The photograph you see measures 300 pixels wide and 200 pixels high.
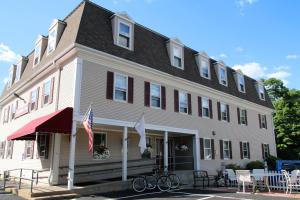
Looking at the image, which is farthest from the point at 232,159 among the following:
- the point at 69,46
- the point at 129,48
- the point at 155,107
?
the point at 69,46

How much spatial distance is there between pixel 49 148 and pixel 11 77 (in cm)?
1218

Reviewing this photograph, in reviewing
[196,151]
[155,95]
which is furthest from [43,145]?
[196,151]

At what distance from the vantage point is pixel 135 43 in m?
18.2

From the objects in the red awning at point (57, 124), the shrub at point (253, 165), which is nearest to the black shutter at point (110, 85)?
the red awning at point (57, 124)

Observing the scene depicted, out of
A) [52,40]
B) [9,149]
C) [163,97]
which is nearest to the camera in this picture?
[52,40]

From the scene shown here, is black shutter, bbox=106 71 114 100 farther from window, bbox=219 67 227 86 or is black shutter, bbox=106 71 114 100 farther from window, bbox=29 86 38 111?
window, bbox=219 67 227 86

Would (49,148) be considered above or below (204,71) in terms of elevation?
below

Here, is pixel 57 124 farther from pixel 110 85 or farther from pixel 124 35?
pixel 124 35

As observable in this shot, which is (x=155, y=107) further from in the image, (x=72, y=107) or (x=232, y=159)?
(x=232, y=159)

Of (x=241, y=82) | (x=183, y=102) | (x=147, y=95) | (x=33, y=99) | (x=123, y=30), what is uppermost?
(x=123, y=30)

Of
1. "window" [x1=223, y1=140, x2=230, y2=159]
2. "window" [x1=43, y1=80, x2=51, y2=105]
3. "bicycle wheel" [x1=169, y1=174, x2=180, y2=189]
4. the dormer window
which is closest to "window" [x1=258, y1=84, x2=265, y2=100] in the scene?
"window" [x1=223, y1=140, x2=230, y2=159]

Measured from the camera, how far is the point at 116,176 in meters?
17.3

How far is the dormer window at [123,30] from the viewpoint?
17.1 m

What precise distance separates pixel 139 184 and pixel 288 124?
93.2 ft
